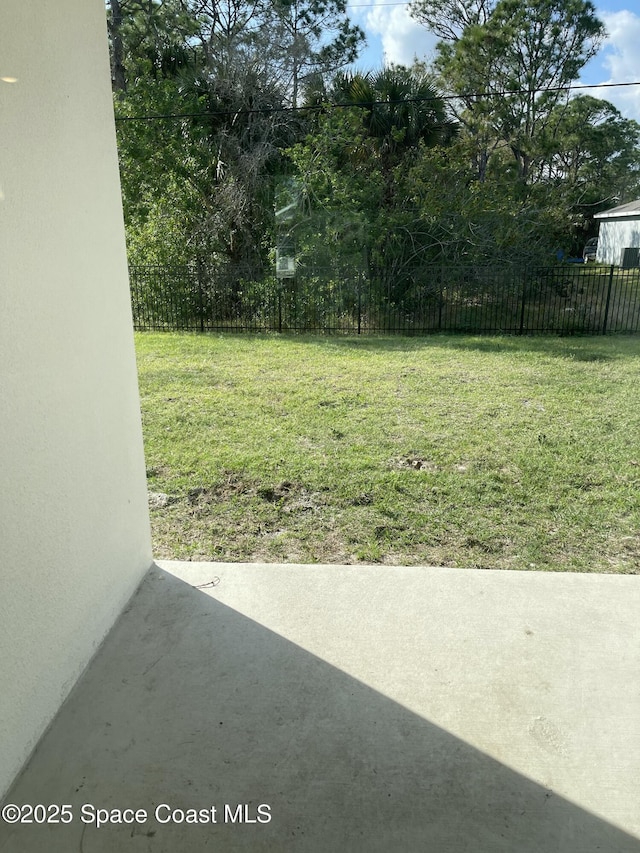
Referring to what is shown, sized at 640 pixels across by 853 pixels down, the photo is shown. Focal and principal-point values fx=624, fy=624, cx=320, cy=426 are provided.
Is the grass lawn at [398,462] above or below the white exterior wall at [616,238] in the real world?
below

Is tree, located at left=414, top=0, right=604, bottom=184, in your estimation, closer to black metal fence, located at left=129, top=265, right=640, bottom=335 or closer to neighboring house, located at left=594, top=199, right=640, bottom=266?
black metal fence, located at left=129, top=265, right=640, bottom=335

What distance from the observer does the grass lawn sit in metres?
3.26

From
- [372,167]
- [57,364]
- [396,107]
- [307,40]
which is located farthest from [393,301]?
[57,364]

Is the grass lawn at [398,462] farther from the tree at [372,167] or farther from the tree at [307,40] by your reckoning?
the tree at [307,40]

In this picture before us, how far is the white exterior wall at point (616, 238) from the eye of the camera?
1902cm

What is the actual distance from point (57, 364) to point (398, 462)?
9.51 feet

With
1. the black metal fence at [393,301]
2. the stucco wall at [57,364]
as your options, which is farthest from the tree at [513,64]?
the stucco wall at [57,364]

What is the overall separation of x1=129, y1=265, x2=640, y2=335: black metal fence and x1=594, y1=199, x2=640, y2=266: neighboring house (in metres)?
7.77

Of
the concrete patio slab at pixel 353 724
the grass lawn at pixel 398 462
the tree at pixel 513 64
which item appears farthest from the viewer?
the tree at pixel 513 64

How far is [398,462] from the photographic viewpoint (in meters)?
4.43

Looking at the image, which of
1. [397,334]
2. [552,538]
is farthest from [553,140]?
[552,538]

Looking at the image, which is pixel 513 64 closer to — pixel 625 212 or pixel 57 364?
pixel 625 212

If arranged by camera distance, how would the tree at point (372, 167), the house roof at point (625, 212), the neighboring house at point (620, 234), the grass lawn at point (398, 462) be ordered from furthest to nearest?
1. the neighboring house at point (620, 234)
2. the house roof at point (625, 212)
3. the tree at point (372, 167)
4. the grass lawn at point (398, 462)

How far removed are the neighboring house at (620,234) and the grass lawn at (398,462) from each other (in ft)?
42.4
